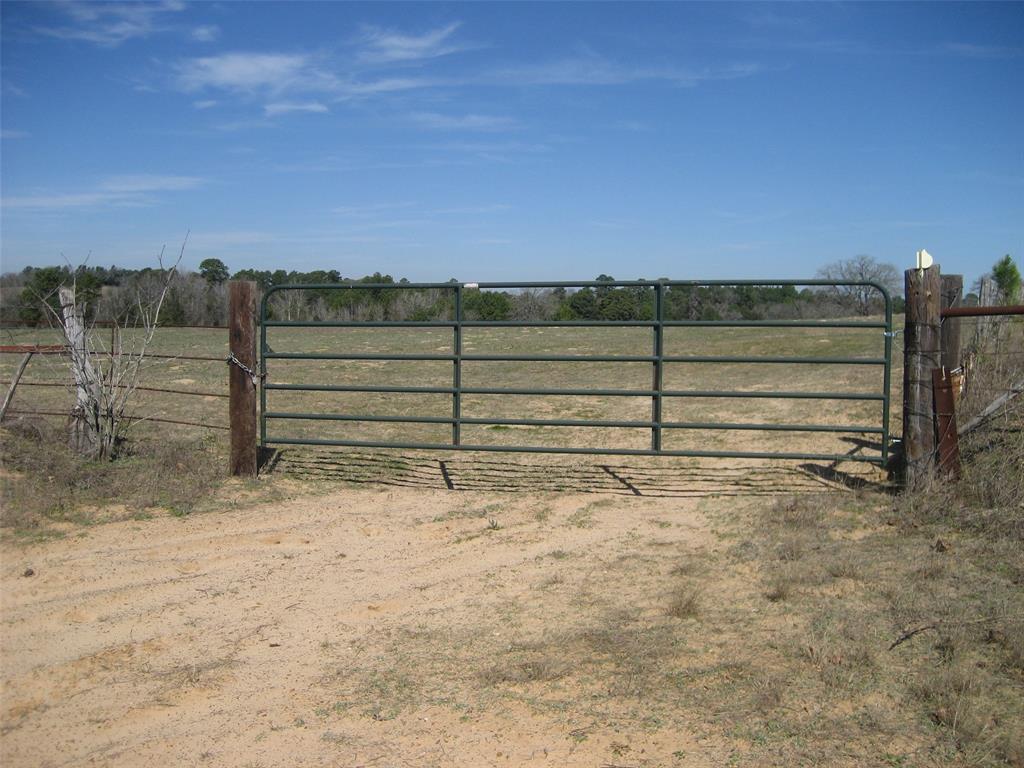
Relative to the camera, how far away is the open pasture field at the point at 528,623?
3496 millimetres

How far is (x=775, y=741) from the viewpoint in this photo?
3.39 m

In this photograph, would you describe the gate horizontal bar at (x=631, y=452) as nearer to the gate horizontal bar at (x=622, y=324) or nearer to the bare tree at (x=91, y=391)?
the gate horizontal bar at (x=622, y=324)

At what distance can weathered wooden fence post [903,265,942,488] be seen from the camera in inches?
270

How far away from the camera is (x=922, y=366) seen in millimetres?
6918

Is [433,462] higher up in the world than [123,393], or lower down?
lower down

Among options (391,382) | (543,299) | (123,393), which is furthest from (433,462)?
(391,382)

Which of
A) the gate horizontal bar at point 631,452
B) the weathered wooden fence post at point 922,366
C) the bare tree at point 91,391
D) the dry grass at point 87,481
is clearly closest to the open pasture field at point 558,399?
the bare tree at point 91,391

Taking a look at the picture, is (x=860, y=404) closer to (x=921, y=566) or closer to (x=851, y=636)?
(x=921, y=566)

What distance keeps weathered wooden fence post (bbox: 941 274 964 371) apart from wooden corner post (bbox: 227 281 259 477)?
232 inches

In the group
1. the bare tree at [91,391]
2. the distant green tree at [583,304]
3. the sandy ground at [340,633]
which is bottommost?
the sandy ground at [340,633]

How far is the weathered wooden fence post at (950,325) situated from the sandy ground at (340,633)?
239cm

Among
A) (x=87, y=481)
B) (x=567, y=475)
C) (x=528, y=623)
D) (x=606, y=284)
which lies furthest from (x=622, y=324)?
(x=87, y=481)

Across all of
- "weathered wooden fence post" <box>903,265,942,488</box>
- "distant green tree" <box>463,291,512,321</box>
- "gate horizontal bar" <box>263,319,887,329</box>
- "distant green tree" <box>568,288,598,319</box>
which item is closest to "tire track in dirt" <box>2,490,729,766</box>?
→ "gate horizontal bar" <box>263,319,887,329</box>

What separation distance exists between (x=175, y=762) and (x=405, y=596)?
74.2 inches
